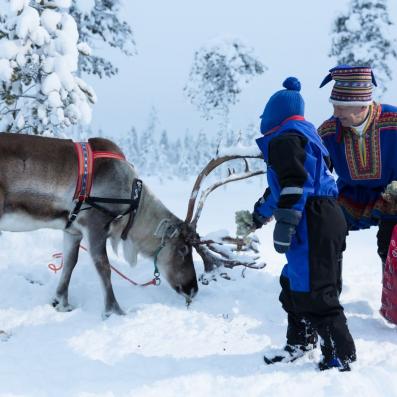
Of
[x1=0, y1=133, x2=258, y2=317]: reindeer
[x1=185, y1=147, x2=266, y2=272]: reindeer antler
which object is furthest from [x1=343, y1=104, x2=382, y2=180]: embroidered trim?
[x1=0, y1=133, x2=258, y2=317]: reindeer

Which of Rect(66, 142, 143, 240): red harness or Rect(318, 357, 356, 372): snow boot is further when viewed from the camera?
Rect(66, 142, 143, 240): red harness

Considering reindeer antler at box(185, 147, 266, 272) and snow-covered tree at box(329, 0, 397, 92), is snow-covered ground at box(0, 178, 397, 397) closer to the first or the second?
reindeer antler at box(185, 147, 266, 272)

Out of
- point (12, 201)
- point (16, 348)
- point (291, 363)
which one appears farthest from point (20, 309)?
point (291, 363)

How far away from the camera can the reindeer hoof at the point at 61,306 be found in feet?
14.4

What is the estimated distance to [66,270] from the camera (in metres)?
4.61

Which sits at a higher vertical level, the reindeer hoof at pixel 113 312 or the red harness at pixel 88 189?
the red harness at pixel 88 189

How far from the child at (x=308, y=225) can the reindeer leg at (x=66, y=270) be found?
2.40m

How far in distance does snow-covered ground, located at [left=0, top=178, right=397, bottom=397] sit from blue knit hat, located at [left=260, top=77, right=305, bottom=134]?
5.37 feet

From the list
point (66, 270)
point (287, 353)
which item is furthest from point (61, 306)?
point (287, 353)

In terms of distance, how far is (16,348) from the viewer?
11.4 feet

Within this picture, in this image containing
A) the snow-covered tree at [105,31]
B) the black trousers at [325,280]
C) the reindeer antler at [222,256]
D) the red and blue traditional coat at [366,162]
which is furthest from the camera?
the snow-covered tree at [105,31]

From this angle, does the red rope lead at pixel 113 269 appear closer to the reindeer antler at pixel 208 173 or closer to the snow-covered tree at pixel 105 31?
the reindeer antler at pixel 208 173

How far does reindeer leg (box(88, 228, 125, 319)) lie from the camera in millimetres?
4250

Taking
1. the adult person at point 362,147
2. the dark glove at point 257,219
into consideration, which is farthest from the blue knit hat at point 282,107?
the dark glove at point 257,219
